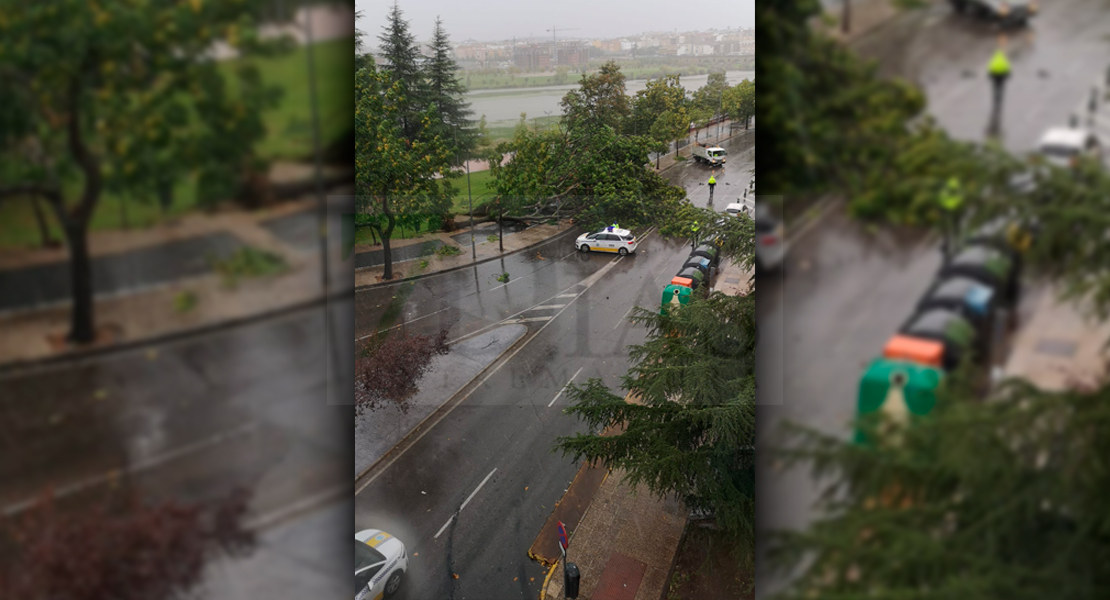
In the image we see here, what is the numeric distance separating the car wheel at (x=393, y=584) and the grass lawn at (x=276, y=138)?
6.04ft

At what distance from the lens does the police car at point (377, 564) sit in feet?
8.16

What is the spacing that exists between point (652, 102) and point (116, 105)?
2080mm

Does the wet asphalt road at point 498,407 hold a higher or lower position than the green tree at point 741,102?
lower

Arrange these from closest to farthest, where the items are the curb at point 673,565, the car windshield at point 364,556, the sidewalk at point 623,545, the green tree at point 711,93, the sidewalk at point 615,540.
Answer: the car windshield at point 364,556
the green tree at point 711,93
the sidewalk at point 615,540
the sidewalk at point 623,545
the curb at point 673,565

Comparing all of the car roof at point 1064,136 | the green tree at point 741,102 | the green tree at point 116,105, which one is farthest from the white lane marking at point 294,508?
the car roof at point 1064,136

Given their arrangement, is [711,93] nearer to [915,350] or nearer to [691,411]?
[691,411]

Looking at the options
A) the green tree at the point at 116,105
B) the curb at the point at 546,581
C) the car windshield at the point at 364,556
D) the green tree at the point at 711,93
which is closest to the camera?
the green tree at the point at 116,105

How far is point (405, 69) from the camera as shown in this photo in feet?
10.0

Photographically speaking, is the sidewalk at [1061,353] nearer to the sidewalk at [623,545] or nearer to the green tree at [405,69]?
the green tree at [405,69]

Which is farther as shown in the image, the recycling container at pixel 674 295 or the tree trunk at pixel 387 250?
the recycling container at pixel 674 295

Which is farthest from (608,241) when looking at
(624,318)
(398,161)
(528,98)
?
(398,161)

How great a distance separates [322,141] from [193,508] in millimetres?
989

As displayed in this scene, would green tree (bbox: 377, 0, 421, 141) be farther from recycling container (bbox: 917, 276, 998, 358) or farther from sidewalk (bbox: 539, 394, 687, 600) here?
recycling container (bbox: 917, 276, 998, 358)

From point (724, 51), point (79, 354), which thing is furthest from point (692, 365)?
point (79, 354)
